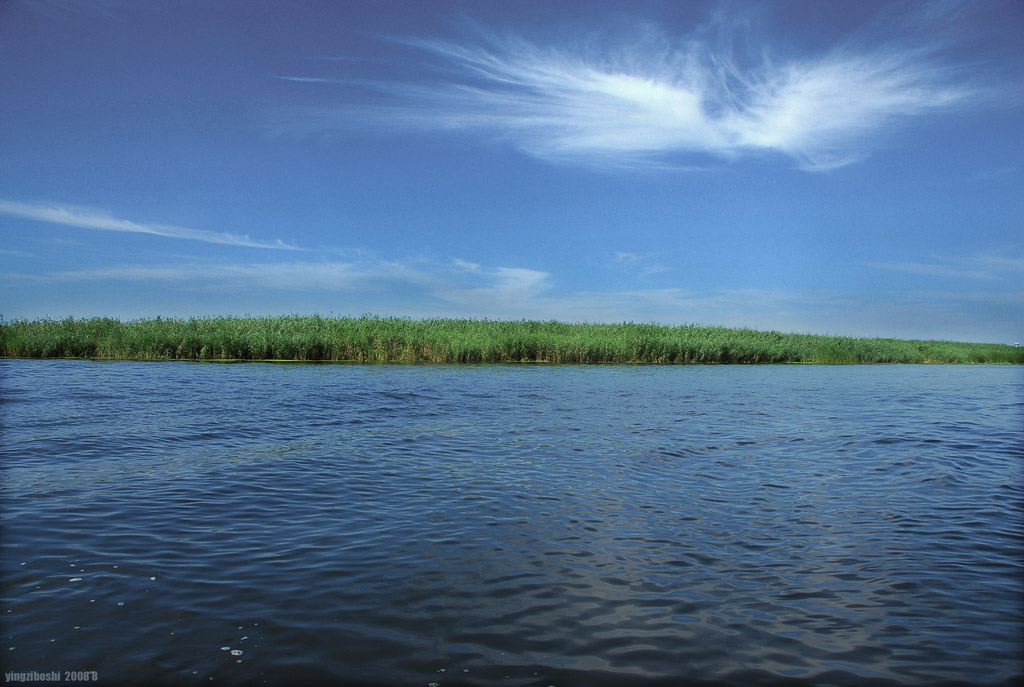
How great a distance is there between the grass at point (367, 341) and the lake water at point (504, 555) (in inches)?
900

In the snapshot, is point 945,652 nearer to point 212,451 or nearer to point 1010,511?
point 1010,511

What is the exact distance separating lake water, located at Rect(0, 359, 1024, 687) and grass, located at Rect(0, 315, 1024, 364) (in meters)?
22.9

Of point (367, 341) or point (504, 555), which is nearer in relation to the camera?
point (504, 555)

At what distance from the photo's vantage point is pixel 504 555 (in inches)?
223

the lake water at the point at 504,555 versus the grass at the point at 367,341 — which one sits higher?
the grass at the point at 367,341

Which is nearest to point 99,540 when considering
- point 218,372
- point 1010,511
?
point 1010,511

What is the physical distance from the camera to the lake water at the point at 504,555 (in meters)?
3.93

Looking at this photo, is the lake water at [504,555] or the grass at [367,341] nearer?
the lake water at [504,555]

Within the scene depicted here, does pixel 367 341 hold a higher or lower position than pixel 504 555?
higher

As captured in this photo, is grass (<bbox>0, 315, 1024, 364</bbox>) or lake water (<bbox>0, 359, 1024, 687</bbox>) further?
grass (<bbox>0, 315, 1024, 364</bbox>)

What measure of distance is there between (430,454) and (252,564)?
16.8ft

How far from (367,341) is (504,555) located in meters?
32.0

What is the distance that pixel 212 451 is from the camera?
408 inches

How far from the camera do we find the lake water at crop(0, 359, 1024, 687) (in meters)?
3.93
